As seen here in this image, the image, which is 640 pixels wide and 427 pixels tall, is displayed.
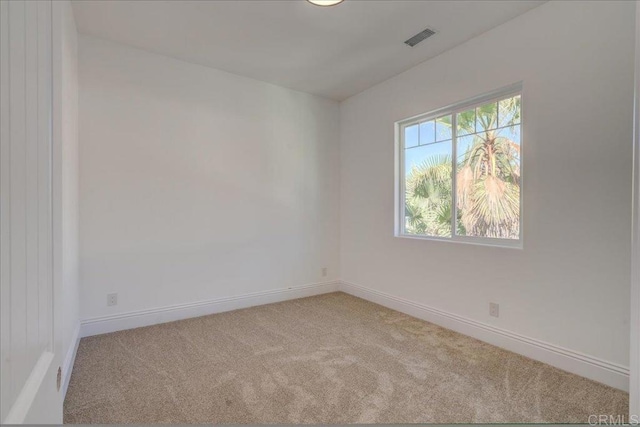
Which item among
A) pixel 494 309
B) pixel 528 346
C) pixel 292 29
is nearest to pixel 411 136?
pixel 292 29

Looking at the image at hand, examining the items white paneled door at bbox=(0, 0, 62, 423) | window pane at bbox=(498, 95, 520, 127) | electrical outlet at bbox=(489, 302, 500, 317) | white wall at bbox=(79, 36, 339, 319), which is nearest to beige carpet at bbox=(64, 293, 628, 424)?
electrical outlet at bbox=(489, 302, 500, 317)

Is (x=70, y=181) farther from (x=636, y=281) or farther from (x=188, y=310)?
(x=636, y=281)

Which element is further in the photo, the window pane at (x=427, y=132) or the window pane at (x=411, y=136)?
the window pane at (x=411, y=136)

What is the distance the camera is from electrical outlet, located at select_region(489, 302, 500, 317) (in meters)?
2.66

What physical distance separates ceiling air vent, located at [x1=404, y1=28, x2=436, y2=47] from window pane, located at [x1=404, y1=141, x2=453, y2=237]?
3.40 feet

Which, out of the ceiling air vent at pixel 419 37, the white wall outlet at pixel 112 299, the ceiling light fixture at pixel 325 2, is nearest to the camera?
the ceiling light fixture at pixel 325 2

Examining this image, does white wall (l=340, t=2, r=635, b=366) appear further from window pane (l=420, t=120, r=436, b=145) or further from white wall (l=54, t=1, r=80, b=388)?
white wall (l=54, t=1, r=80, b=388)

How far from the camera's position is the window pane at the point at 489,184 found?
265cm

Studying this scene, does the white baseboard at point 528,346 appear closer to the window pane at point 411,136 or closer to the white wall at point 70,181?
the window pane at point 411,136

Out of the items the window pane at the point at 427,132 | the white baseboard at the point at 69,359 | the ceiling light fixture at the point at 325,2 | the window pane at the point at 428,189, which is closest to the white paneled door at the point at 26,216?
the white baseboard at the point at 69,359

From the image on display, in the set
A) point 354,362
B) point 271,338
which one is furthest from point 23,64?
point 271,338

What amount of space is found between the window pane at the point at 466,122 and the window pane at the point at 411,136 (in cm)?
54

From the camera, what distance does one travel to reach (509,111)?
2678 millimetres

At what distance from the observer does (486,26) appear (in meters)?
2.67
